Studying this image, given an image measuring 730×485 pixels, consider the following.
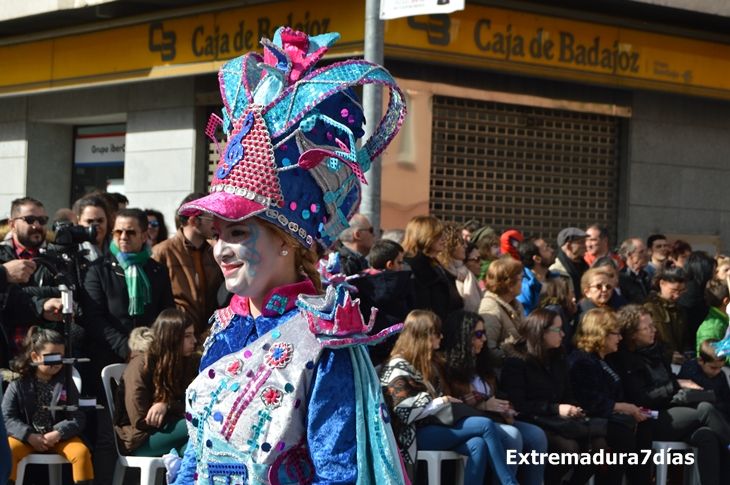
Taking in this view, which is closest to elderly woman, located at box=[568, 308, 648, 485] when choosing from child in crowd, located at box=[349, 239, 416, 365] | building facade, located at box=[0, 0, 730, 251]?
child in crowd, located at box=[349, 239, 416, 365]

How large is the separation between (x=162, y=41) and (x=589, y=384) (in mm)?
7670

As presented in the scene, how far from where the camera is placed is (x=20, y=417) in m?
6.44

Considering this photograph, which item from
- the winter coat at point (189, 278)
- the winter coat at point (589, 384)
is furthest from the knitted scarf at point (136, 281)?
the winter coat at point (589, 384)

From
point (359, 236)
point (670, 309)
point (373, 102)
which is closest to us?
point (359, 236)

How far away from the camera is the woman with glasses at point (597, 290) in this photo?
29.3 ft

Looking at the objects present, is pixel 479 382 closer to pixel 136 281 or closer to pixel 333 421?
pixel 136 281

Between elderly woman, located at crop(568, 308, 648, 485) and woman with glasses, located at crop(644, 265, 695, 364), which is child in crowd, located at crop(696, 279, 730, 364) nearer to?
woman with glasses, located at crop(644, 265, 695, 364)

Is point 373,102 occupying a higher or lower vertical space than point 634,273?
higher

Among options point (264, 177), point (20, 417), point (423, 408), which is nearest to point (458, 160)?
point (423, 408)

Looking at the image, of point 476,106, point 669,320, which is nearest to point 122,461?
point 669,320

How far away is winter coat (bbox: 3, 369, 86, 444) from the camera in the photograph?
638 centimetres

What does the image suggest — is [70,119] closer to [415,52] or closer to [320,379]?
[415,52]

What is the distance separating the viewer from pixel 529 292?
9.24 metres

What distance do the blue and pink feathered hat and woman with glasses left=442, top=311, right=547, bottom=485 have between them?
455cm
